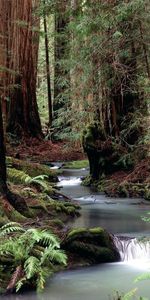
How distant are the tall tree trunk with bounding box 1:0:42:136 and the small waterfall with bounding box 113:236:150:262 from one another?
39.4ft

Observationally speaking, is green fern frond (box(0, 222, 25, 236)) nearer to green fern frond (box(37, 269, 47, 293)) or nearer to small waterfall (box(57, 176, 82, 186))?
green fern frond (box(37, 269, 47, 293))

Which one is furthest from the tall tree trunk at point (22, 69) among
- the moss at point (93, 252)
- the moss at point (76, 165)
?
the moss at point (93, 252)

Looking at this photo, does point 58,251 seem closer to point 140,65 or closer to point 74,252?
point 74,252

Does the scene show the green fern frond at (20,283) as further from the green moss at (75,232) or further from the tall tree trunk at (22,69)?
the tall tree trunk at (22,69)

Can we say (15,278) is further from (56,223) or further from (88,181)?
(88,181)

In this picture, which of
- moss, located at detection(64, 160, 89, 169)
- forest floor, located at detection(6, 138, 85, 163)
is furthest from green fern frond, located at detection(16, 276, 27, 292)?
forest floor, located at detection(6, 138, 85, 163)

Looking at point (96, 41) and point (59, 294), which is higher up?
point (96, 41)

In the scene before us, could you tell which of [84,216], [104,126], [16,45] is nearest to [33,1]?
[16,45]

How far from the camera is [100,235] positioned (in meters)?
6.37

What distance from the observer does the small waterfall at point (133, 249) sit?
6297mm

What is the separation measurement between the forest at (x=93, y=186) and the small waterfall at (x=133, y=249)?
13mm

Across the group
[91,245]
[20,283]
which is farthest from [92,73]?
[20,283]

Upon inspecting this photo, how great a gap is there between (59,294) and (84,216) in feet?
10.9

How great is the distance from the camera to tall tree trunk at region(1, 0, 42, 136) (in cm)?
1780
